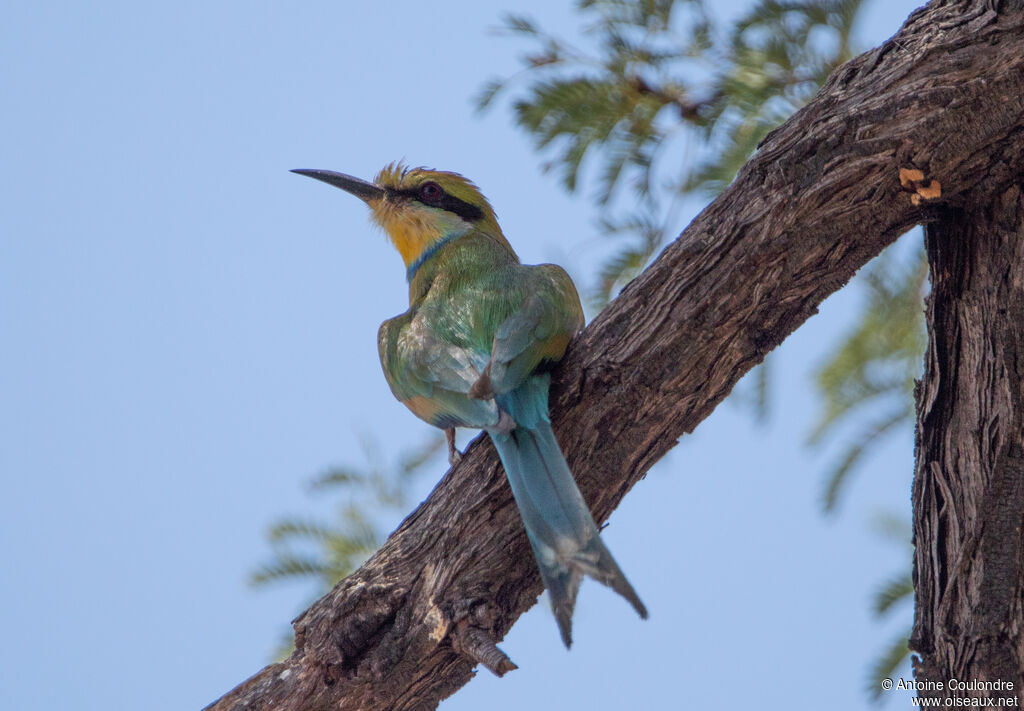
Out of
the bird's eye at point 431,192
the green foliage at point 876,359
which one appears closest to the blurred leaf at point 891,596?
the green foliage at point 876,359

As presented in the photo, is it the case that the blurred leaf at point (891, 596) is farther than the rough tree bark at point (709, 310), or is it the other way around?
the blurred leaf at point (891, 596)

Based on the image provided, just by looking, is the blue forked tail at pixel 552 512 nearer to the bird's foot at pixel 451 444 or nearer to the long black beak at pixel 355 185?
the bird's foot at pixel 451 444

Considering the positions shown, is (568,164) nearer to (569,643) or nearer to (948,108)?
(948,108)

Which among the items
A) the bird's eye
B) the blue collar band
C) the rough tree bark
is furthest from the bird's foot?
the bird's eye

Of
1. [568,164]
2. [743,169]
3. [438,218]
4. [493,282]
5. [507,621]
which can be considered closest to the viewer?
[507,621]

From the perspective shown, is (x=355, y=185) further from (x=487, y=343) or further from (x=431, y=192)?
(x=487, y=343)

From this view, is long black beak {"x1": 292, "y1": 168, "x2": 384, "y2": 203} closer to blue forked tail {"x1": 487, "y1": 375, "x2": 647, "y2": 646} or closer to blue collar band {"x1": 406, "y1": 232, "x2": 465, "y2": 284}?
blue collar band {"x1": 406, "y1": 232, "x2": 465, "y2": 284}

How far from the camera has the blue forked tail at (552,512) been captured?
2.85m

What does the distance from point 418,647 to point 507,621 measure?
0.84ft

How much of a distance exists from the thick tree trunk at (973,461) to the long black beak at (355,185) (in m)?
2.97

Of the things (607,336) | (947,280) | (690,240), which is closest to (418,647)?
(607,336)

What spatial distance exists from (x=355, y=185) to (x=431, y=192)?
41 centimetres

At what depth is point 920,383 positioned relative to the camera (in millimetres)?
3260

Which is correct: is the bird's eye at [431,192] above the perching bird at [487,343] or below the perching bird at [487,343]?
above
